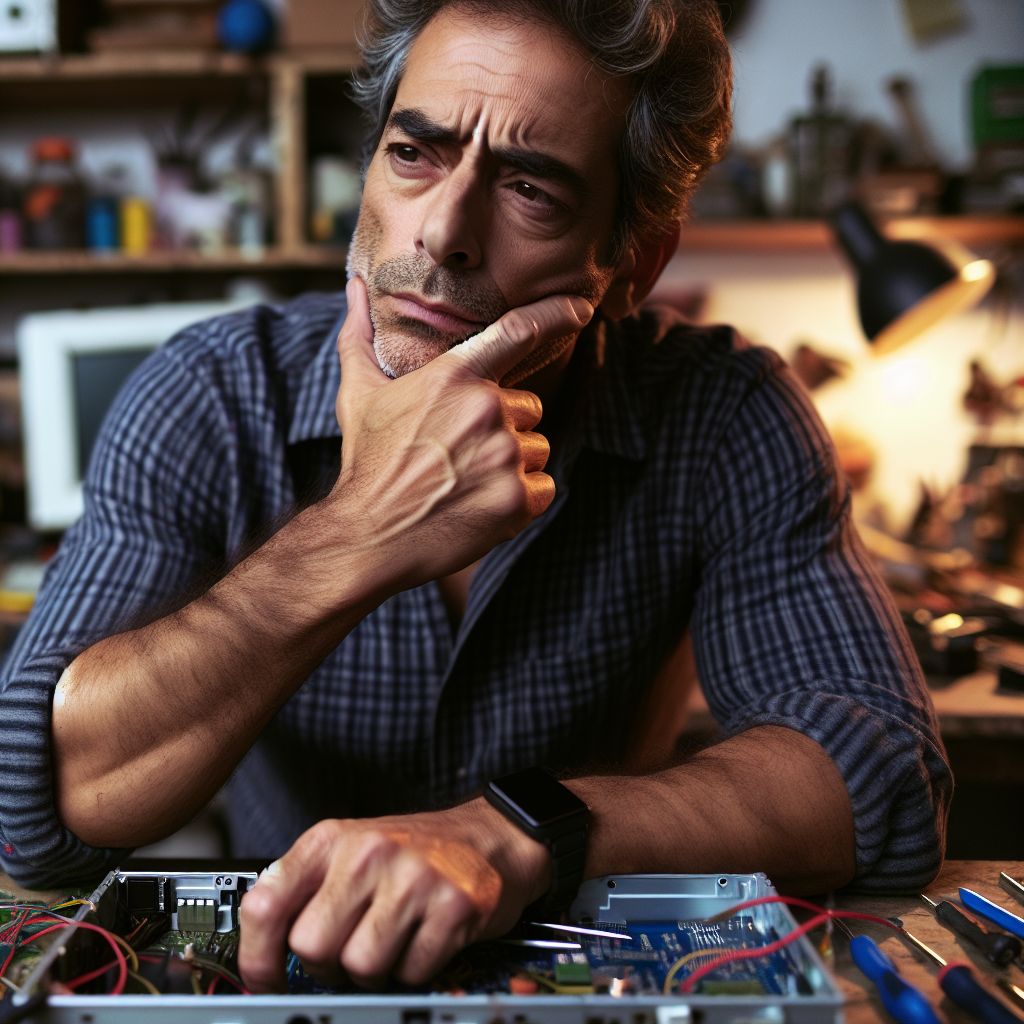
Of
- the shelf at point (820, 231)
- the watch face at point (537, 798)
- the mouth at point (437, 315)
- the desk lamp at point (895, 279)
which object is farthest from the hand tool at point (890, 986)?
the shelf at point (820, 231)

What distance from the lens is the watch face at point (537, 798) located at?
2.51 ft

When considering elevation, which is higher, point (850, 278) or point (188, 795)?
point (850, 278)

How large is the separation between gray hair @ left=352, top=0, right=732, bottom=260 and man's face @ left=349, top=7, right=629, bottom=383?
23 mm

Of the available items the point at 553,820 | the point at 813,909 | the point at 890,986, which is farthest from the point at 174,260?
the point at 890,986

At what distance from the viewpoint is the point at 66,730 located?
2.89 ft

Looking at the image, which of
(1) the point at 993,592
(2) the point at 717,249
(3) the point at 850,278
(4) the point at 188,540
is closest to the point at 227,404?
(4) the point at 188,540

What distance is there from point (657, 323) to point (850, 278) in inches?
64.2

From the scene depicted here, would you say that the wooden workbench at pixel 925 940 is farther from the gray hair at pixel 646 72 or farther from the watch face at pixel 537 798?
the gray hair at pixel 646 72

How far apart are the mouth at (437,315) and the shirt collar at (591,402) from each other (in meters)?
0.15

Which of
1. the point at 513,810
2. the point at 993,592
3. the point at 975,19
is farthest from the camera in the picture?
the point at 975,19

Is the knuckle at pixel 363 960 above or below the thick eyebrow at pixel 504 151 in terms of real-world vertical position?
below

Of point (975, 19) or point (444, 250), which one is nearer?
point (444, 250)

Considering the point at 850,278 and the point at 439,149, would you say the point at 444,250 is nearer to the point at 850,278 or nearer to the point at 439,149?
the point at 439,149

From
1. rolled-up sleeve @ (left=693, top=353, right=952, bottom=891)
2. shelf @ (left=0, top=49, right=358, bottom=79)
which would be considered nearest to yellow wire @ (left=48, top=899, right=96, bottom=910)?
rolled-up sleeve @ (left=693, top=353, right=952, bottom=891)
